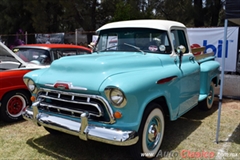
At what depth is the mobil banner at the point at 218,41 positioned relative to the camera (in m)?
7.43

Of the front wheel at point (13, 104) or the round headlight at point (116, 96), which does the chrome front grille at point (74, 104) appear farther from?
the front wheel at point (13, 104)

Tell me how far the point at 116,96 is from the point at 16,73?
2733 mm

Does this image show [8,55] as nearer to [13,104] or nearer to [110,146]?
[13,104]

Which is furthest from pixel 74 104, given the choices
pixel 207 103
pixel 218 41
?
pixel 218 41

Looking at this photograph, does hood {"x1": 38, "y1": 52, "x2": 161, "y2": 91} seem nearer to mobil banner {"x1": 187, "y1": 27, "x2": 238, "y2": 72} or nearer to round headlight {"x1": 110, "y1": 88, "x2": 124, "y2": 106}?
round headlight {"x1": 110, "y1": 88, "x2": 124, "y2": 106}

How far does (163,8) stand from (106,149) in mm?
12440

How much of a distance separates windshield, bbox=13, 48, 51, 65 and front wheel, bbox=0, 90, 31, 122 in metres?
0.94

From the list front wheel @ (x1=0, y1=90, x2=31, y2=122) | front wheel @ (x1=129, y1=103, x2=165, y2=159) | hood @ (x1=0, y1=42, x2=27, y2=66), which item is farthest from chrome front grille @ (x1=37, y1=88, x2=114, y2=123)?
hood @ (x1=0, y1=42, x2=27, y2=66)

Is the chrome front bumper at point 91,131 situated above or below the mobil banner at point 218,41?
below

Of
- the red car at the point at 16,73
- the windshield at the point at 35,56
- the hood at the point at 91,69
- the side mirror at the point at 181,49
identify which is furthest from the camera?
the windshield at the point at 35,56

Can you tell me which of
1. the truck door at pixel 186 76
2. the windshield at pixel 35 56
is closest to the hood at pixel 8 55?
the windshield at pixel 35 56

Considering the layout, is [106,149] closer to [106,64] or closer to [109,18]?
[106,64]

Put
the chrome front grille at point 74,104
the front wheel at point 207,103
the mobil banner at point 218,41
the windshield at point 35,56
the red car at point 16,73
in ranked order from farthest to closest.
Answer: the mobil banner at point 218,41 → the windshield at point 35,56 → the front wheel at point 207,103 → the red car at point 16,73 → the chrome front grille at point 74,104

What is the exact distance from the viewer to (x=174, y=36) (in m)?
4.33
